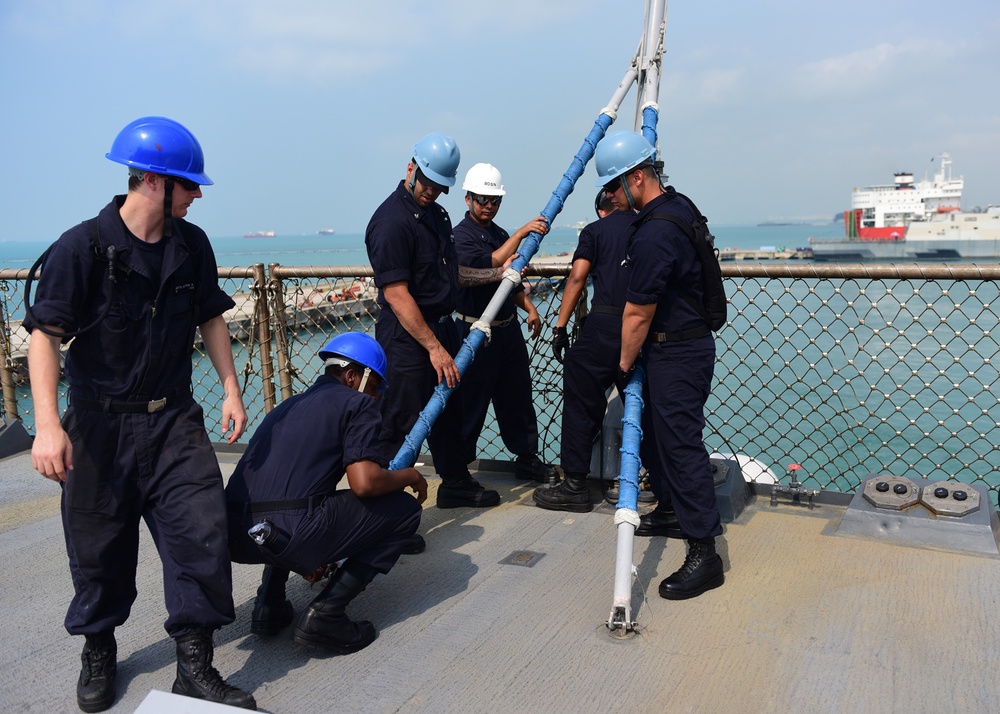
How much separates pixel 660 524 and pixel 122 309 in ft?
8.80

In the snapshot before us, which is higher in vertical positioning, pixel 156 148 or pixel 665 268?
pixel 156 148

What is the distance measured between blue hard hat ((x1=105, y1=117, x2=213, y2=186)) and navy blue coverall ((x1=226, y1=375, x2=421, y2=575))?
91 centimetres

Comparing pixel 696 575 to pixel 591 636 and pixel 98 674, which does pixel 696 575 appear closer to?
pixel 591 636

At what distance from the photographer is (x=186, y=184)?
2.54 m

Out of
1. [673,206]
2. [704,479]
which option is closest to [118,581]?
[704,479]

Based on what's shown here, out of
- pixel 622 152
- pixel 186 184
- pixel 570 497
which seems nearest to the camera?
pixel 186 184

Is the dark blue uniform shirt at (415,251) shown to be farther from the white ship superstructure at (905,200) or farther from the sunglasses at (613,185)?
the white ship superstructure at (905,200)

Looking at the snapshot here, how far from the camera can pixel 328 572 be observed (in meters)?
3.38

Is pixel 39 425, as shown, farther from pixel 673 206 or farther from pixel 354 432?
pixel 673 206

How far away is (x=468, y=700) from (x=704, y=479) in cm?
138

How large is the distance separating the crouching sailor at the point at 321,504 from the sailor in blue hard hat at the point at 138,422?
0.68ft

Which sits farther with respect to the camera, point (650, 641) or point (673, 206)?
point (673, 206)

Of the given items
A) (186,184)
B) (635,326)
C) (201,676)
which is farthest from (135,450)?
(635,326)

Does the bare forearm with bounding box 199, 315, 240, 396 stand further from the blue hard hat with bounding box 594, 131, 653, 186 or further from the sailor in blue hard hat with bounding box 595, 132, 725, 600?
the blue hard hat with bounding box 594, 131, 653, 186
